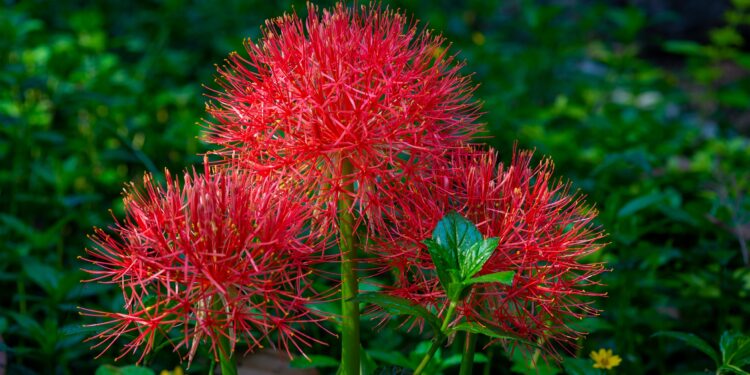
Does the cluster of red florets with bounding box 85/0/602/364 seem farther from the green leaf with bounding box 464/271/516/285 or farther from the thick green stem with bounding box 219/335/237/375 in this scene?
the green leaf with bounding box 464/271/516/285

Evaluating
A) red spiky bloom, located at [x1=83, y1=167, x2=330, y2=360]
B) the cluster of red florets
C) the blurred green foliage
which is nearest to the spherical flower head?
the blurred green foliage

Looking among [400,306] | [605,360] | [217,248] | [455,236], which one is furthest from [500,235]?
[605,360]

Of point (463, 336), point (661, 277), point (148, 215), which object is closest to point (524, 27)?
point (661, 277)

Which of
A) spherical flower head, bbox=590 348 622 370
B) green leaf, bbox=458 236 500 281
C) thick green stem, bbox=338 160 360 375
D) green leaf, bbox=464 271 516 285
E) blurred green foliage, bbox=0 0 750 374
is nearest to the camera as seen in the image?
green leaf, bbox=464 271 516 285

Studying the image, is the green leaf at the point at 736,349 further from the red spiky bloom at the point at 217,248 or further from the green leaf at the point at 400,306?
the red spiky bloom at the point at 217,248

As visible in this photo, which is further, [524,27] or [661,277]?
[524,27]

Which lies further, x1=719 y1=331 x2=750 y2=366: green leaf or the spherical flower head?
the spherical flower head

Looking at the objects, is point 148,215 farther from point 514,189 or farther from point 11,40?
point 11,40

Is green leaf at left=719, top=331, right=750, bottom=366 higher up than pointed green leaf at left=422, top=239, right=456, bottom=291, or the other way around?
pointed green leaf at left=422, top=239, right=456, bottom=291
